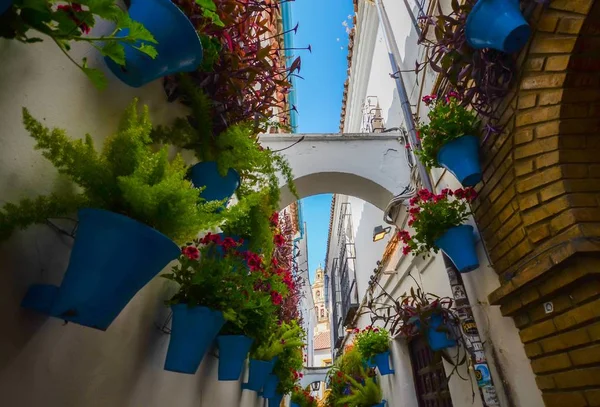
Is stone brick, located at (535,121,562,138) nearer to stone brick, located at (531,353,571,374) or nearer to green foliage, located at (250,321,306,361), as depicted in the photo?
stone brick, located at (531,353,571,374)

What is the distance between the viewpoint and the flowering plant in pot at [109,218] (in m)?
0.74

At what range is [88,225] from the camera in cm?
76

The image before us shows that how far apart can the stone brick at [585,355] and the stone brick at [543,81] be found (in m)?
1.15

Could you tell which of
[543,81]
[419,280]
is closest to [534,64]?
[543,81]

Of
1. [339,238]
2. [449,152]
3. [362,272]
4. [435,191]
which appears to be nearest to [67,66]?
[449,152]

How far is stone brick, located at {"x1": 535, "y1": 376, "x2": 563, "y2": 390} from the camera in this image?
5.26 ft

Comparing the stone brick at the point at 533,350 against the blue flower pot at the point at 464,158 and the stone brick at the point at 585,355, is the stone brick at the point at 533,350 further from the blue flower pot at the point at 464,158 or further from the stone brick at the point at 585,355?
the blue flower pot at the point at 464,158

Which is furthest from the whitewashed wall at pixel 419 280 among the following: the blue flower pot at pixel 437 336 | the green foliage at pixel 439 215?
the blue flower pot at pixel 437 336

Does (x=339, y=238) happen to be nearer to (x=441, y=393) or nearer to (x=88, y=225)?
(x=441, y=393)

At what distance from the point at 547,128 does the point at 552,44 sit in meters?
0.38

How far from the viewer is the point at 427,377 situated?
156 inches

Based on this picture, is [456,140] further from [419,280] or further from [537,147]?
[419,280]

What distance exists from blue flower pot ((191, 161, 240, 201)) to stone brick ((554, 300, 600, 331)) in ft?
5.16

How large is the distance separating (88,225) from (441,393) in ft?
12.6
